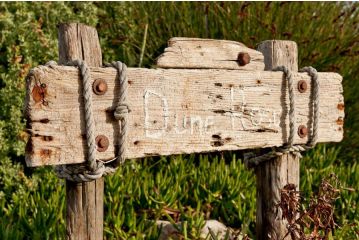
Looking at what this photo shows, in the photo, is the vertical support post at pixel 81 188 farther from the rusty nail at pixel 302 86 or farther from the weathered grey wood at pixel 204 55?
the rusty nail at pixel 302 86

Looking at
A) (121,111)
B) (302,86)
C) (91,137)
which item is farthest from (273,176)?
(91,137)

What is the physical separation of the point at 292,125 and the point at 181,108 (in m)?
0.68

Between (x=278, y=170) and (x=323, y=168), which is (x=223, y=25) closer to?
(x=323, y=168)

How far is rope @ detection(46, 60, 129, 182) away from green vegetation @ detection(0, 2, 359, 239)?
1.05 meters

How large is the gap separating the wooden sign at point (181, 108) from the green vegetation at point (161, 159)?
2.22 feet

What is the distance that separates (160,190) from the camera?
4035mm

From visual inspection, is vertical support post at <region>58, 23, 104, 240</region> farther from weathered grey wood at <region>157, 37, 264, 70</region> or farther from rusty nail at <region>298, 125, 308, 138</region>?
rusty nail at <region>298, 125, 308, 138</region>

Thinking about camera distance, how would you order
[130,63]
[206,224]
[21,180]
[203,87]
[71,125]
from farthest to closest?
1. [130,63]
2. [21,180]
3. [206,224]
4. [203,87]
5. [71,125]

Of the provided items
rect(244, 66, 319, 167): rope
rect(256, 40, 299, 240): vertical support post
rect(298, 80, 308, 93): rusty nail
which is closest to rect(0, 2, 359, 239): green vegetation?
rect(256, 40, 299, 240): vertical support post

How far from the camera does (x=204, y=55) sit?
9.30 feet

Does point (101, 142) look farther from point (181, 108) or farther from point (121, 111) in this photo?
point (181, 108)

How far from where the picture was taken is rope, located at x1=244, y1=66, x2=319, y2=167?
3.03m

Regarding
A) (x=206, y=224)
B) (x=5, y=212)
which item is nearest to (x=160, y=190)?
(x=206, y=224)

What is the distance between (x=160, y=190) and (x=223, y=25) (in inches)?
78.6
